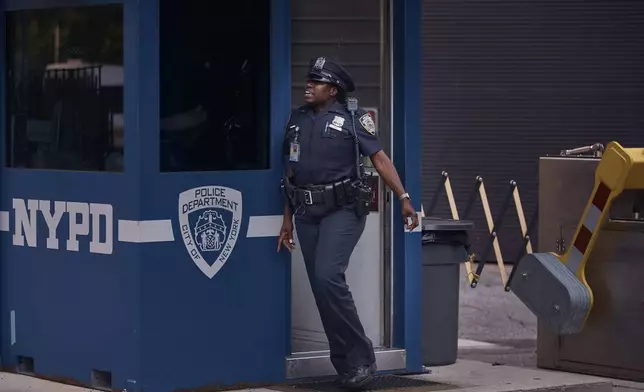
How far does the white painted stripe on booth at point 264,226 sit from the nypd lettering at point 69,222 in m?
0.80

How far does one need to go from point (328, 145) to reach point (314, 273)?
74 centimetres

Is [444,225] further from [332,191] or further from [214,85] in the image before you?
[214,85]

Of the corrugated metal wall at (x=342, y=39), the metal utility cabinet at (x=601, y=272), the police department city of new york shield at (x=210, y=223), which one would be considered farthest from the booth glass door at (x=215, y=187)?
the metal utility cabinet at (x=601, y=272)

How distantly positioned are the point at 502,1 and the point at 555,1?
56 cm

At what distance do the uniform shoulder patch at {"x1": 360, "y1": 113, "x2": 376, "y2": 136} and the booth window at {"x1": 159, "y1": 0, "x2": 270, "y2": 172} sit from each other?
56 centimetres

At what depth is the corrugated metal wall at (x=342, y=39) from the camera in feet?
28.7

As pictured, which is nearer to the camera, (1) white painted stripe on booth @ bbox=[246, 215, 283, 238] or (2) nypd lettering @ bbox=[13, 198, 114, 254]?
(2) nypd lettering @ bbox=[13, 198, 114, 254]

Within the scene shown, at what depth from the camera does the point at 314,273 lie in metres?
8.23

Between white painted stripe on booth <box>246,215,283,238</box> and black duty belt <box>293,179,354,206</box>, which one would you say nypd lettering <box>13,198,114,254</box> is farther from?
black duty belt <box>293,179,354,206</box>

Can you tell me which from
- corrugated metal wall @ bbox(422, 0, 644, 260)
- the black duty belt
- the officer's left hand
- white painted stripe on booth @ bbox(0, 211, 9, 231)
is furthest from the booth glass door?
corrugated metal wall @ bbox(422, 0, 644, 260)

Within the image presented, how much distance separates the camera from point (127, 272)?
26.0 feet

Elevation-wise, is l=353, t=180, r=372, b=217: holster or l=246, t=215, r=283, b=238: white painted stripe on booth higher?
l=353, t=180, r=372, b=217: holster

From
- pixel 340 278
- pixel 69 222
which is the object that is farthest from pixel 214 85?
Result: pixel 340 278

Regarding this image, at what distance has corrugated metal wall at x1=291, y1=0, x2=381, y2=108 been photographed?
8742mm
